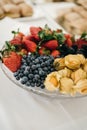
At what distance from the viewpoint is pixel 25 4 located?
1383 mm

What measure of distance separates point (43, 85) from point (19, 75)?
72 mm

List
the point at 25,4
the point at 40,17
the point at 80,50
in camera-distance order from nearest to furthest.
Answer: the point at 80,50 < the point at 40,17 < the point at 25,4

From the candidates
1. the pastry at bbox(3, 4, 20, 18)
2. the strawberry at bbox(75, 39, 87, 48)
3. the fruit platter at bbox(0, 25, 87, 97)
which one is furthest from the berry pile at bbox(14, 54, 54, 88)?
the pastry at bbox(3, 4, 20, 18)

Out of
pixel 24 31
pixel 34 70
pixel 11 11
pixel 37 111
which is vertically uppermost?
pixel 11 11

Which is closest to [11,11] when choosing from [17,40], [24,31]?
[24,31]

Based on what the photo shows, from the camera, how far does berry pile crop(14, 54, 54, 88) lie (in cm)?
79

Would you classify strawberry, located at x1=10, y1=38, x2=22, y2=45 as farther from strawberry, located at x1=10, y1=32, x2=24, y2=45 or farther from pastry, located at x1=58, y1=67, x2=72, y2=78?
pastry, located at x1=58, y1=67, x2=72, y2=78

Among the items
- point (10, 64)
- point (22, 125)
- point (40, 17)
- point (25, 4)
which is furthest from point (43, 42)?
point (25, 4)

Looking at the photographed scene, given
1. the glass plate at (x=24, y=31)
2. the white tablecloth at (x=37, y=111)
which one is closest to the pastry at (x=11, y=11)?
the glass plate at (x=24, y=31)

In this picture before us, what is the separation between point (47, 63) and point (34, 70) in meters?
0.04

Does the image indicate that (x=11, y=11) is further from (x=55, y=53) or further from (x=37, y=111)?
(x=37, y=111)

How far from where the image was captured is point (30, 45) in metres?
0.90

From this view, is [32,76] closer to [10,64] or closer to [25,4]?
[10,64]

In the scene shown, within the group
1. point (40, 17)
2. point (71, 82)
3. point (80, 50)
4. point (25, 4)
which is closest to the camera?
point (71, 82)
